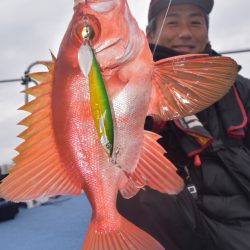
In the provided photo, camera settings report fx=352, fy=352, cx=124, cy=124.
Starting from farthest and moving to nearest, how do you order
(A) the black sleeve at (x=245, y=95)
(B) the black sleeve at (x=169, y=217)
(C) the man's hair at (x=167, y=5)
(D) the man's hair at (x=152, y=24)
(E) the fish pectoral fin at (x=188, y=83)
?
(D) the man's hair at (x=152, y=24)
(C) the man's hair at (x=167, y=5)
(A) the black sleeve at (x=245, y=95)
(B) the black sleeve at (x=169, y=217)
(E) the fish pectoral fin at (x=188, y=83)

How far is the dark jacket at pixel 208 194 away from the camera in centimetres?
142

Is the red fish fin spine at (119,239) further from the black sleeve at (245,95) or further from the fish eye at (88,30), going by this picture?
Answer: the black sleeve at (245,95)

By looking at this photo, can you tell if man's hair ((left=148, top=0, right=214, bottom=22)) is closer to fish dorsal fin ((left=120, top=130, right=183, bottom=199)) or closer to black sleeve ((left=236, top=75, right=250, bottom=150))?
black sleeve ((left=236, top=75, right=250, bottom=150))

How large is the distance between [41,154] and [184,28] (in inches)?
54.5

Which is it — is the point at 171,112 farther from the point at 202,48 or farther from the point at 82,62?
the point at 202,48

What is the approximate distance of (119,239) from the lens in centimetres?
81

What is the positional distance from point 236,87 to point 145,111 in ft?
3.88

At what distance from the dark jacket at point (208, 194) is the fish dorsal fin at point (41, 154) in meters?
0.67

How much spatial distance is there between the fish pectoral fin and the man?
53 centimetres

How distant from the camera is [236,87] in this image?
183 cm

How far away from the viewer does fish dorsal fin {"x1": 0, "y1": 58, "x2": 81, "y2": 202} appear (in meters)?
0.78

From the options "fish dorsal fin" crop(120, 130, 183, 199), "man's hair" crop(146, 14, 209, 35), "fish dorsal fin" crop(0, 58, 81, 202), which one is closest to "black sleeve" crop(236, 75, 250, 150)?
"man's hair" crop(146, 14, 209, 35)

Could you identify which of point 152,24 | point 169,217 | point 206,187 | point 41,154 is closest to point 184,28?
point 152,24

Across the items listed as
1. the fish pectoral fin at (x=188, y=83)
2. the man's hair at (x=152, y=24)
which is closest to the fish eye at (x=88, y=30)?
the fish pectoral fin at (x=188, y=83)
